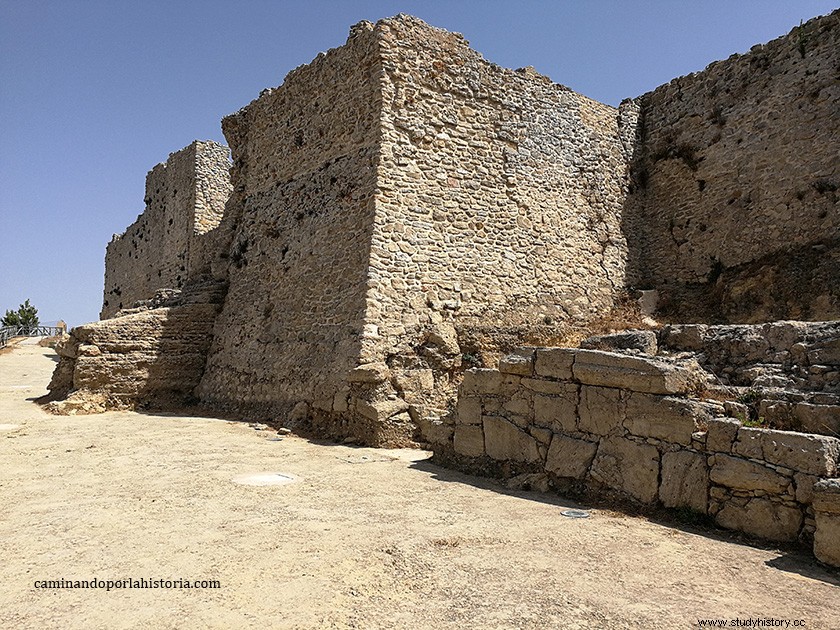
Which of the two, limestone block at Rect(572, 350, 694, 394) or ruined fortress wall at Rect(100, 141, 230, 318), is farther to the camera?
ruined fortress wall at Rect(100, 141, 230, 318)

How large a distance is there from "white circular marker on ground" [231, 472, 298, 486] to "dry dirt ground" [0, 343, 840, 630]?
5.9 inches

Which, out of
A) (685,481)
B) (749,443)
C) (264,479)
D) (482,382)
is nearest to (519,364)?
(482,382)

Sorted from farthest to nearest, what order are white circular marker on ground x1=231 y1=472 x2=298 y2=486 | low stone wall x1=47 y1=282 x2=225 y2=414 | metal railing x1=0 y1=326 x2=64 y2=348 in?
metal railing x1=0 y1=326 x2=64 y2=348, low stone wall x1=47 y1=282 x2=225 y2=414, white circular marker on ground x1=231 y1=472 x2=298 y2=486

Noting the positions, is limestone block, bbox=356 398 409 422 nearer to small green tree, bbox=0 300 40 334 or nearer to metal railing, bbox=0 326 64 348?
metal railing, bbox=0 326 64 348

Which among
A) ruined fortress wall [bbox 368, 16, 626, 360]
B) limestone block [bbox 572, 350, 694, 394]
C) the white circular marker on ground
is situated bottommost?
the white circular marker on ground

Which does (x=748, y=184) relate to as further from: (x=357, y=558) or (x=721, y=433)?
(x=357, y=558)

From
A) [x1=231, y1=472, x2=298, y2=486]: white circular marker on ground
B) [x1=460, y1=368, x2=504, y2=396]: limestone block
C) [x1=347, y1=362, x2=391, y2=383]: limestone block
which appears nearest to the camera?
[x1=231, y1=472, x2=298, y2=486]: white circular marker on ground

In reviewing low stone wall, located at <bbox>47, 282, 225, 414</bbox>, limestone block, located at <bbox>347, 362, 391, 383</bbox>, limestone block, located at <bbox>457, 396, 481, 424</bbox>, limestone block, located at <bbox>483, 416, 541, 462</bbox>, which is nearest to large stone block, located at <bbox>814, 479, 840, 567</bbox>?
limestone block, located at <bbox>483, 416, 541, 462</bbox>

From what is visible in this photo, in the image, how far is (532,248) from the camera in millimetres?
11844

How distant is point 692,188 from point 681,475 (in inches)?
389

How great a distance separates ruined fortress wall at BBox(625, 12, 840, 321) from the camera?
10992 mm

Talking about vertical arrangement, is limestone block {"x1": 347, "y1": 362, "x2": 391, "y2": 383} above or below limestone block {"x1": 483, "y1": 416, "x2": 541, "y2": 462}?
above

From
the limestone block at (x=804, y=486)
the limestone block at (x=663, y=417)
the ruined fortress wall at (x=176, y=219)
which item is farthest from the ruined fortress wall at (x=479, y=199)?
the ruined fortress wall at (x=176, y=219)

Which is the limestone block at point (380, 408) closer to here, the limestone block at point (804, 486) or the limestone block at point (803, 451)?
the limestone block at point (803, 451)
